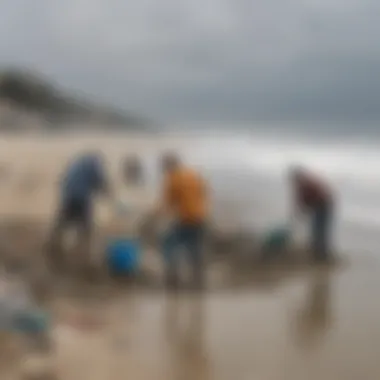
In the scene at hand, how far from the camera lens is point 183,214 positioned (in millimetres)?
2314

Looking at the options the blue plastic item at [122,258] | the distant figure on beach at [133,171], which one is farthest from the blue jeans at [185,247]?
the distant figure on beach at [133,171]

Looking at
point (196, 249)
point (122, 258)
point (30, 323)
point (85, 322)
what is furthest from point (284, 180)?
point (30, 323)

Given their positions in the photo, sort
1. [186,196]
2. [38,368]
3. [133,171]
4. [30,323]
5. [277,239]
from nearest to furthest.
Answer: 1. [38,368]
2. [30,323]
3. [186,196]
4. [277,239]
5. [133,171]

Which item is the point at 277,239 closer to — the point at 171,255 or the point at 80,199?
the point at 171,255

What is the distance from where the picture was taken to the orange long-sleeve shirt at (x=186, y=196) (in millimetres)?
2293

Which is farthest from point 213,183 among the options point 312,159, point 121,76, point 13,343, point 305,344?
point 13,343

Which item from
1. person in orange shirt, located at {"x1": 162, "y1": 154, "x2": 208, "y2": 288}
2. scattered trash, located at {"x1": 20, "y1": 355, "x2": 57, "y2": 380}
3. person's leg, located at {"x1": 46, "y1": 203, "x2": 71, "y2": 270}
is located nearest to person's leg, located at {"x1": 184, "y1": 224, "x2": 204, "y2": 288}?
person in orange shirt, located at {"x1": 162, "y1": 154, "x2": 208, "y2": 288}

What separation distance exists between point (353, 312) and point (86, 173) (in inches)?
34.9

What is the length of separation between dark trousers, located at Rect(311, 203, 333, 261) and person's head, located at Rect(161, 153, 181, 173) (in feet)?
1.51

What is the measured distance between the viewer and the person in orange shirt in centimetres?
230

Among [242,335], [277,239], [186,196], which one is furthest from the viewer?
[277,239]

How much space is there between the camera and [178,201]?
2312mm

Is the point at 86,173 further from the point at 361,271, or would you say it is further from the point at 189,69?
the point at 361,271

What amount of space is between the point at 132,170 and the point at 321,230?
0.65 metres
